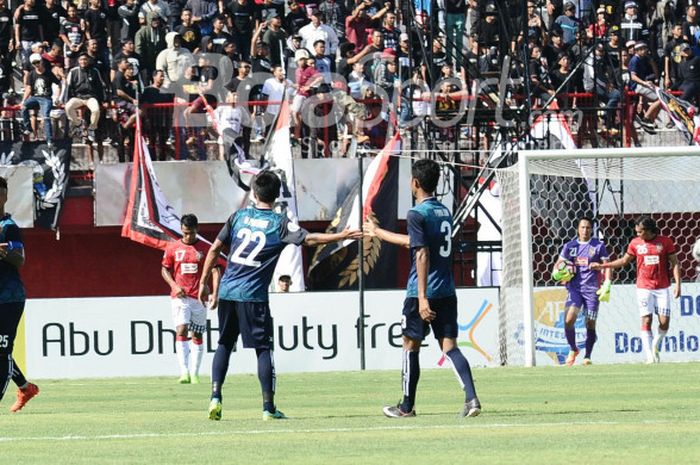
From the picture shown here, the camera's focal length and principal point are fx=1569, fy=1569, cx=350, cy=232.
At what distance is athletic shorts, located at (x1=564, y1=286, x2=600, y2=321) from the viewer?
23.6 meters

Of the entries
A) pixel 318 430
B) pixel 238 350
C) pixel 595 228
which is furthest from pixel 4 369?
pixel 595 228

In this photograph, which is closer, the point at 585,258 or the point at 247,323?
the point at 247,323

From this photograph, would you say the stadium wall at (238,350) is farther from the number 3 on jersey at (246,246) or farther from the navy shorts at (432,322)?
the navy shorts at (432,322)

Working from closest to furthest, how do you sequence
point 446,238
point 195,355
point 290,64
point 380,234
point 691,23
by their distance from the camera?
point 380,234 → point 446,238 → point 195,355 → point 290,64 → point 691,23

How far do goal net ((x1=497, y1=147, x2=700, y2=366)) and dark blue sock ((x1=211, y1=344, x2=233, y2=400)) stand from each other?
10010mm

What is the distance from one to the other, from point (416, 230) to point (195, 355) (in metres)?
9.11

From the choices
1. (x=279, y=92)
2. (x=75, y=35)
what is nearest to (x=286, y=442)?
(x=279, y=92)

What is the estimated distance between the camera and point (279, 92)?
94.9 ft

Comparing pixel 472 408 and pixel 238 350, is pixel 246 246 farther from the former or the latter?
pixel 238 350

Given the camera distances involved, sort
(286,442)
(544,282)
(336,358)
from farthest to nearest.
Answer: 1. (544,282)
2. (336,358)
3. (286,442)

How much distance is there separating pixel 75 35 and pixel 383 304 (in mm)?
9504

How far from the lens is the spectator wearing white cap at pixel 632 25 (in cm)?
3250

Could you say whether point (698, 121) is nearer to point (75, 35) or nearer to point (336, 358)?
point (336, 358)

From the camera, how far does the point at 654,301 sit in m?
23.2
